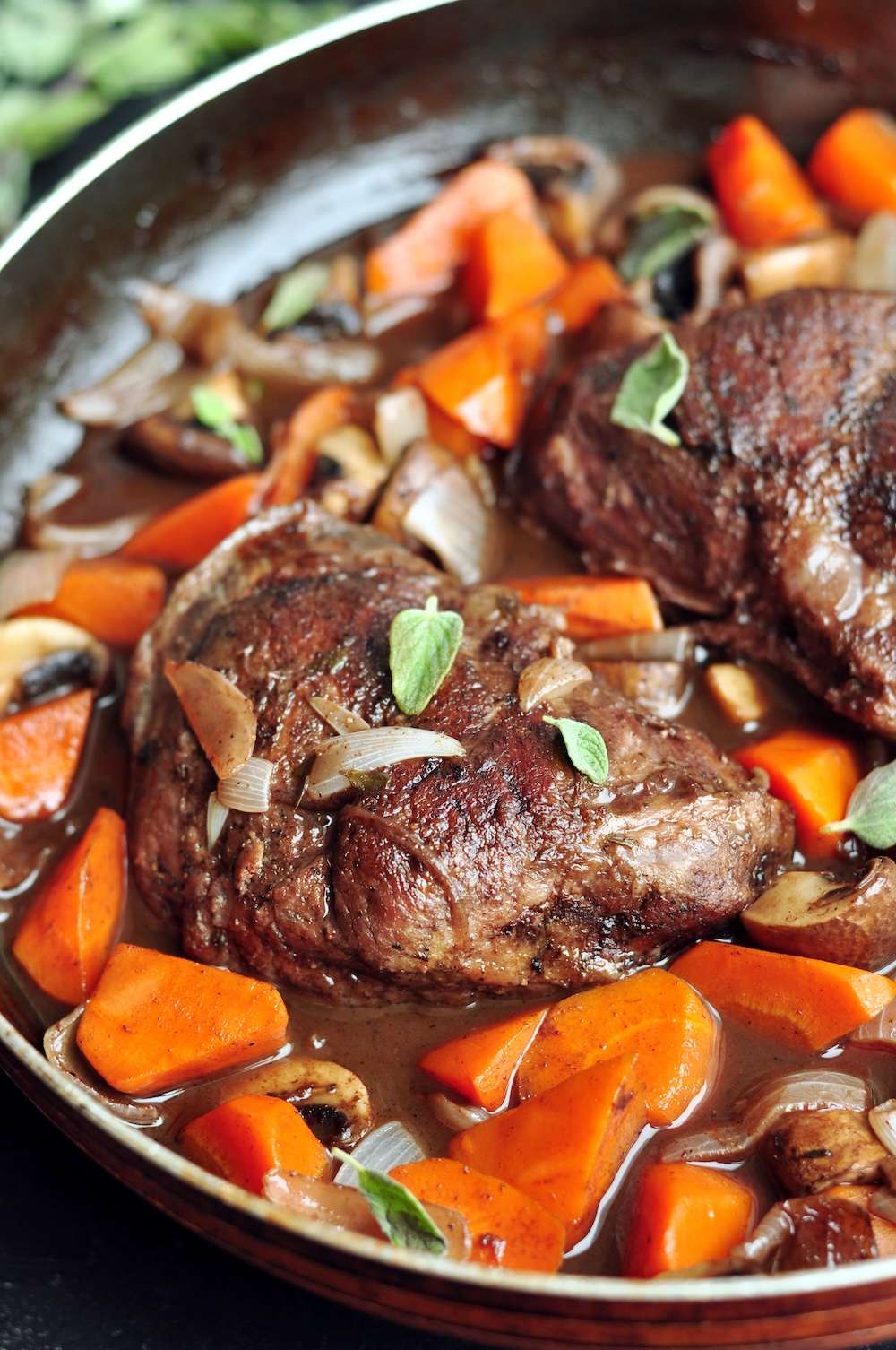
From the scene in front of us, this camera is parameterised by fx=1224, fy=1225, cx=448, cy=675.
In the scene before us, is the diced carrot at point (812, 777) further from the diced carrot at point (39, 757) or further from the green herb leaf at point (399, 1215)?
the diced carrot at point (39, 757)

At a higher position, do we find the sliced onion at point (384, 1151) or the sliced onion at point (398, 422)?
the sliced onion at point (398, 422)

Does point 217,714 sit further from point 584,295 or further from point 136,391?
point 584,295

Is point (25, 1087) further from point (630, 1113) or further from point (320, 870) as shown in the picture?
point (630, 1113)

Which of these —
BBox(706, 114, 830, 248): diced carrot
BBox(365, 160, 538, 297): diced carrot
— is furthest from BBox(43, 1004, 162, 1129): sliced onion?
BBox(706, 114, 830, 248): diced carrot

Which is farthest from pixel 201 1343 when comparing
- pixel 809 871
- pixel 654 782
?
pixel 809 871

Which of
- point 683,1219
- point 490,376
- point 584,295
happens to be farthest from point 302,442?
point 683,1219

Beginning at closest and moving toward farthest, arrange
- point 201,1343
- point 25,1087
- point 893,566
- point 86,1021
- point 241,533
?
point 25,1087 → point 201,1343 → point 86,1021 → point 893,566 → point 241,533

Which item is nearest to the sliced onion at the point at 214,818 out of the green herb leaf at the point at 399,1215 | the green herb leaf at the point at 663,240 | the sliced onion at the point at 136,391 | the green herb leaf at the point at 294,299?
the green herb leaf at the point at 399,1215
